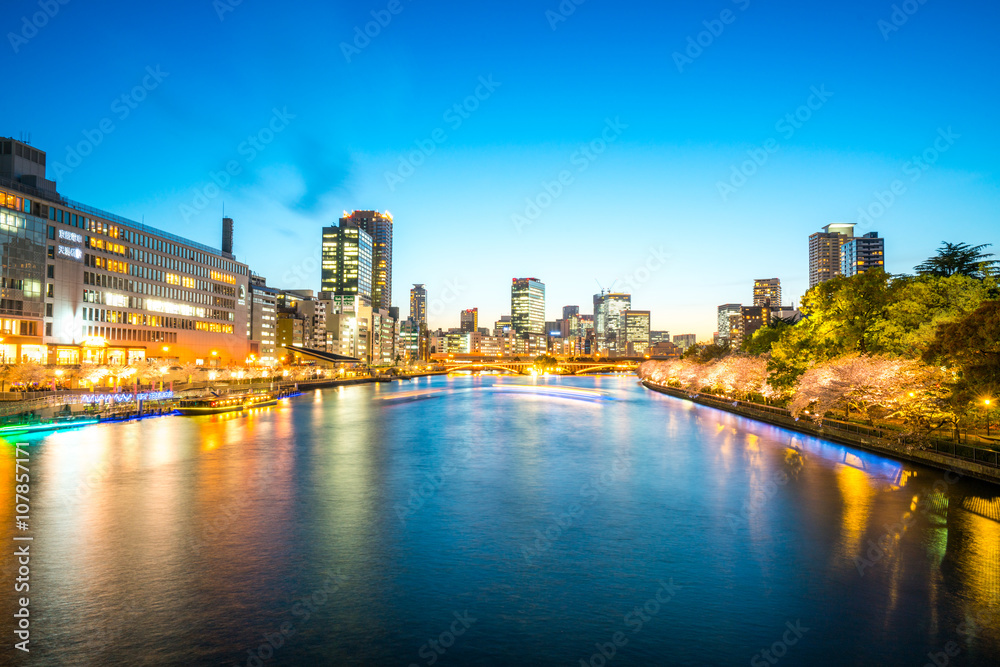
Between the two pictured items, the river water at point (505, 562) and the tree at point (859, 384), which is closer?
the river water at point (505, 562)

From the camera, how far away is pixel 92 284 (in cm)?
10356

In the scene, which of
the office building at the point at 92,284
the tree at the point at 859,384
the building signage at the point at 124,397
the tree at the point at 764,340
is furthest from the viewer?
the tree at the point at 764,340

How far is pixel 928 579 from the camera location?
19.9 metres

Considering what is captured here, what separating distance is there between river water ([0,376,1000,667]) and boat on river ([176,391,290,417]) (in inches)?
1406

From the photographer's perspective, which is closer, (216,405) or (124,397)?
(124,397)
